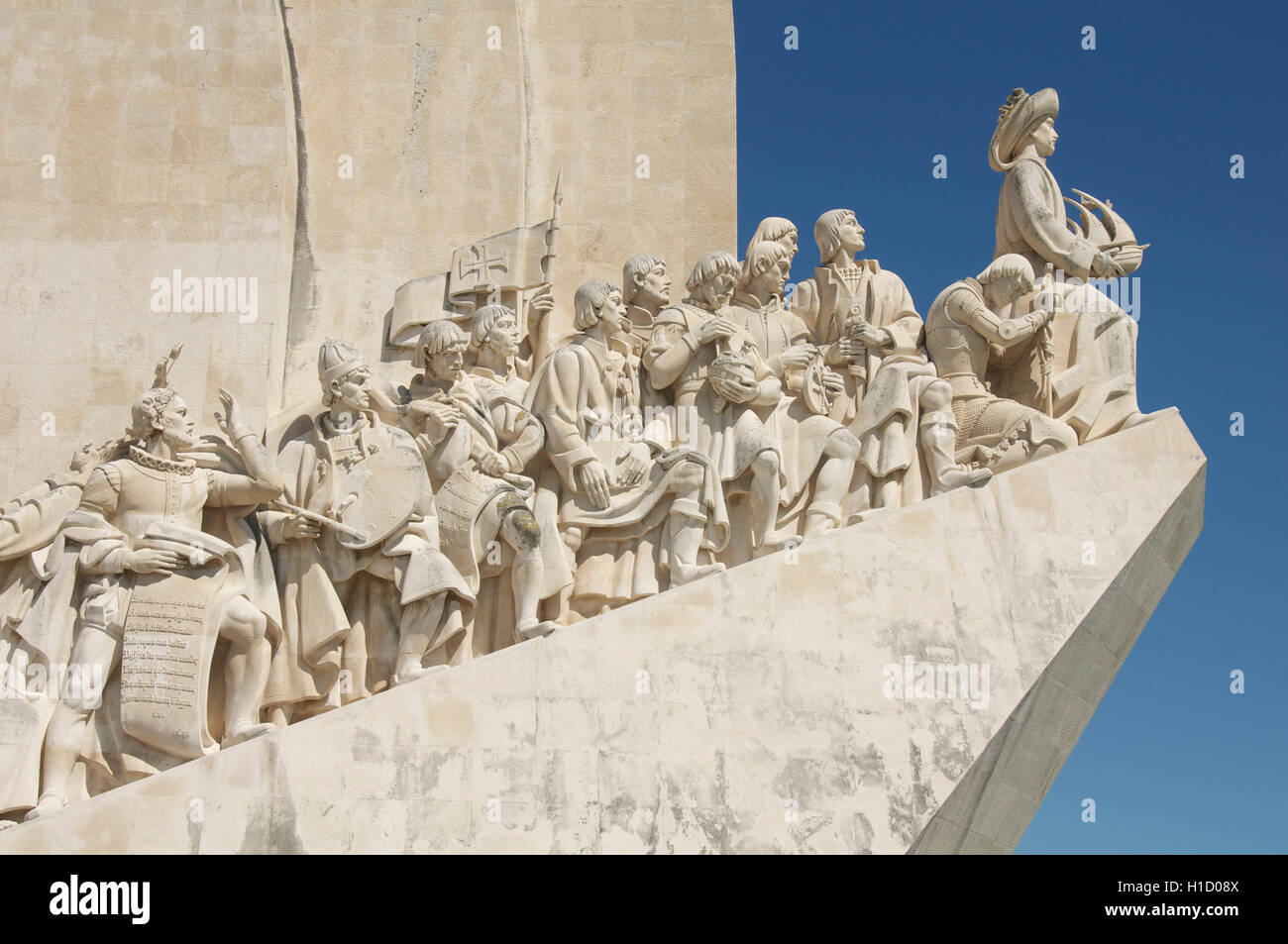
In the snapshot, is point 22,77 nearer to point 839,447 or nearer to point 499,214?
point 499,214

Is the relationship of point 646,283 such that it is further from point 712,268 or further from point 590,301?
point 590,301

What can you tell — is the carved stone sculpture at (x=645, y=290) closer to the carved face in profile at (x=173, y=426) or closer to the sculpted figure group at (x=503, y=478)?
the sculpted figure group at (x=503, y=478)

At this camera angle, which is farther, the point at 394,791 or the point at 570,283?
the point at 570,283

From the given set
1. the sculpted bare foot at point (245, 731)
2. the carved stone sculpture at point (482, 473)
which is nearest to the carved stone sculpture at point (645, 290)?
the carved stone sculpture at point (482, 473)

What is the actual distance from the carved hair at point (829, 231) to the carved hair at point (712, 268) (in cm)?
69

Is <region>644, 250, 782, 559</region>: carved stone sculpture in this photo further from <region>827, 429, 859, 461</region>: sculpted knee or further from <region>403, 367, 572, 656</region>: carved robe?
<region>403, 367, 572, 656</region>: carved robe

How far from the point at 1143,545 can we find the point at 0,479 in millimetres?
6348

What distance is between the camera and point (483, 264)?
35.3ft

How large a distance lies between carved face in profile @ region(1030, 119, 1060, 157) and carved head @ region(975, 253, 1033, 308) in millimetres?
1005

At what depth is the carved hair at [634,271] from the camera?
10414mm

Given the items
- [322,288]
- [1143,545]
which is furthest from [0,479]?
[1143,545]

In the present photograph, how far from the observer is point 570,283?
11.3 m

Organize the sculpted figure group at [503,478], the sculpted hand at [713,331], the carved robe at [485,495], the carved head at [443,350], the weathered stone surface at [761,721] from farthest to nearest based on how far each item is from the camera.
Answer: the sculpted hand at [713,331]
the carved head at [443,350]
the carved robe at [485,495]
the sculpted figure group at [503,478]
the weathered stone surface at [761,721]

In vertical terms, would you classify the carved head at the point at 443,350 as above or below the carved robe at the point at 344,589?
above
